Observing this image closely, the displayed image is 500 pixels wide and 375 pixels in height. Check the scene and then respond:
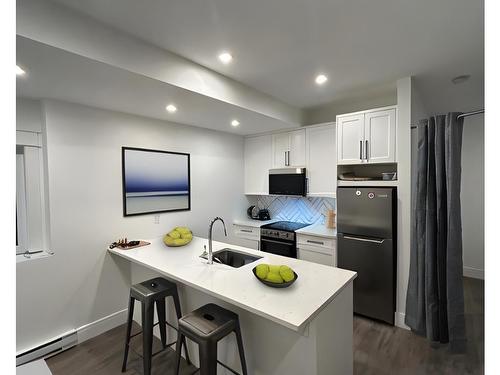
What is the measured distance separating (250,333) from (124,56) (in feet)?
7.01

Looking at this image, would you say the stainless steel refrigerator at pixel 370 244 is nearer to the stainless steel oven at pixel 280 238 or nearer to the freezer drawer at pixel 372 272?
the freezer drawer at pixel 372 272

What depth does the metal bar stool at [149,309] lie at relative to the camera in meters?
1.88

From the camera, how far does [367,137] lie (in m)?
2.76

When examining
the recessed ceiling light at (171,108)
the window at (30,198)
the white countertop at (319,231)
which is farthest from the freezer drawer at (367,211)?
the window at (30,198)

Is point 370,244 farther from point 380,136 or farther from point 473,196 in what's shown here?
point 473,196

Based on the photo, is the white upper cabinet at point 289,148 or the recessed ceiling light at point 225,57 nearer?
the recessed ceiling light at point 225,57

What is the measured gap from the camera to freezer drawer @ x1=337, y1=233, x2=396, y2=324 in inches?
101

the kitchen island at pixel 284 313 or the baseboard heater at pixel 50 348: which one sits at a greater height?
the kitchen island at pixel 284 313

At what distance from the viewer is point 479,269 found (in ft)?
12.6

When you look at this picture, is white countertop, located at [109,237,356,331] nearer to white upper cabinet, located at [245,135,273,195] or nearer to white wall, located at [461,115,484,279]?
white upper cabinet, located at [245,135,273,195]

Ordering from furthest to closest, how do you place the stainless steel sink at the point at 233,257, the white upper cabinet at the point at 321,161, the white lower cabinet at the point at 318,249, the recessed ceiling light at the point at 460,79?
the white upper cabinet at the point at 321,161, the white lower cabinet at the point at 318,249, the recessed ceiling light at the point at 460,79, the stainless steel sink at the point at 233,257

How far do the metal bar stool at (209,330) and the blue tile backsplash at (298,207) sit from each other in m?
2.46
